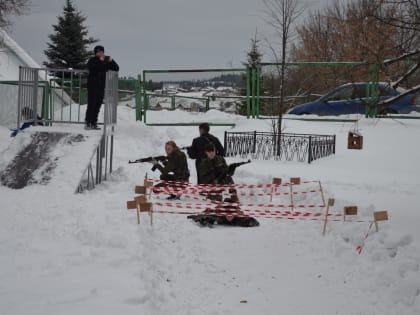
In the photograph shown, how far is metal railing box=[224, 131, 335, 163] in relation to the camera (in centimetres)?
1441

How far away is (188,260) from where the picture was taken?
6012 millimetres

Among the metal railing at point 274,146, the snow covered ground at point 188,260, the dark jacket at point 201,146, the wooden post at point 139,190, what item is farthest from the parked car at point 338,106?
the wooden post at point 139,190

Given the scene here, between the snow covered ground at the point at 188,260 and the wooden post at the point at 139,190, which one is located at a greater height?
the wooden post at the point at 139,190

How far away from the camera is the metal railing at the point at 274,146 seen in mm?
14406

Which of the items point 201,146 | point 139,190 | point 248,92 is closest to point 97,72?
point 201,146

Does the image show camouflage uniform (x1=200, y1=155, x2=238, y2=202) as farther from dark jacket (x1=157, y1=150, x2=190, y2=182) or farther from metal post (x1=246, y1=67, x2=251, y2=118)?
metal post (x1=246, y1=67, x2=251, y2=118)

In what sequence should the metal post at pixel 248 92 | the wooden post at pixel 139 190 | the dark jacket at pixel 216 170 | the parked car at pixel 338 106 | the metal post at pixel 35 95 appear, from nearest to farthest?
the wooden post at pixel 139 190, the dark jacket at pixel 216 170, the metal post at pixel 35 95, the parked car at pixel 338 106, the metal post at pixel 248 92

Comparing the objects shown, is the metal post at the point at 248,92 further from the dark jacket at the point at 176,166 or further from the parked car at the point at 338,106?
the dark jacket at the point at 176,166

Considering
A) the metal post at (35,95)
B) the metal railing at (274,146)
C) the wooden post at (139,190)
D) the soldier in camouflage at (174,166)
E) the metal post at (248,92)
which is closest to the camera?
the wooden post at (139,190)

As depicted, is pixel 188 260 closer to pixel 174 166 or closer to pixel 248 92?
pixel 174 166

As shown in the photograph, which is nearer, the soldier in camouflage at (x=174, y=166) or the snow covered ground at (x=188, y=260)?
the snow covered ground at (x=188, y=260)

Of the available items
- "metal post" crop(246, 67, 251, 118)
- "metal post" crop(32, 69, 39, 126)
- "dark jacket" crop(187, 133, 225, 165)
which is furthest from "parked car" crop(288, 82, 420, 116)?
"metal post" crop(32, 69, 39, 126)

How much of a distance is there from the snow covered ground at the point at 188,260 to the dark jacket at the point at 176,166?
933 mm

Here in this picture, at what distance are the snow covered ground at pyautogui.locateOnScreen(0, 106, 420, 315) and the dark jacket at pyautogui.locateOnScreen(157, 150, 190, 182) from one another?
933mm
